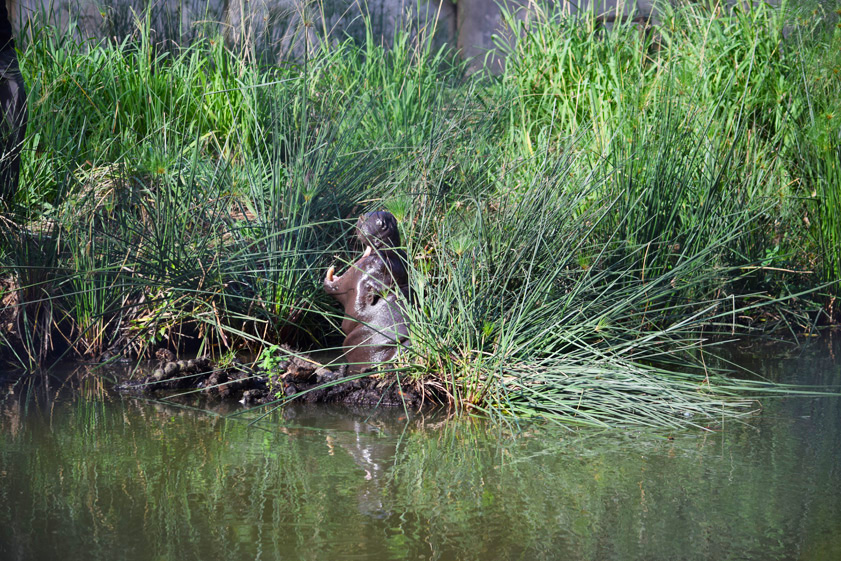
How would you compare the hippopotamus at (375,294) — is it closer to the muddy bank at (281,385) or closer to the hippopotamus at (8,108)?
the muddy bank at (281,385)

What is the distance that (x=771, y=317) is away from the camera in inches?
201

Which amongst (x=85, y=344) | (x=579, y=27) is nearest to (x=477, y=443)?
(x=85, y=344)

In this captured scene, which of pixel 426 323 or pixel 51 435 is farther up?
pixel 426 323

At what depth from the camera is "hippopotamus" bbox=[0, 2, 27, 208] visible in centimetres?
440

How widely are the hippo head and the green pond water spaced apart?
793mm

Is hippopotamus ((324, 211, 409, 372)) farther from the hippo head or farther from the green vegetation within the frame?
the green vegetation

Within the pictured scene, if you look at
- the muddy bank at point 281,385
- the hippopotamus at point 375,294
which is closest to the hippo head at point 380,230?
the hippopotamus at point 375,294

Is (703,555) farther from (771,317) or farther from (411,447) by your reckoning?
(771,317)

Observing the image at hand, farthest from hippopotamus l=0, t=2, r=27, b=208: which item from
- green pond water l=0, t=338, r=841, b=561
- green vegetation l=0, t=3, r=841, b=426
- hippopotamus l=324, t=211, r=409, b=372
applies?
hippopotamus l=324, t=211, r=409, b=372

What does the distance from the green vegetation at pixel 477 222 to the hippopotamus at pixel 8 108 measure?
15cm

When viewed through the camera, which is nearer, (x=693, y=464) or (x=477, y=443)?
(x=693, y=464)

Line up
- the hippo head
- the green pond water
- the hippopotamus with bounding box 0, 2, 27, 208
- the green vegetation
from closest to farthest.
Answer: the green pond water, the green vegetation, the hippo head, the hippopotamus with bounding box 0, 2, 27, 208

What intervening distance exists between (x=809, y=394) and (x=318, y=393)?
206 cm

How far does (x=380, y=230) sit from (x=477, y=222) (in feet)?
1.42
